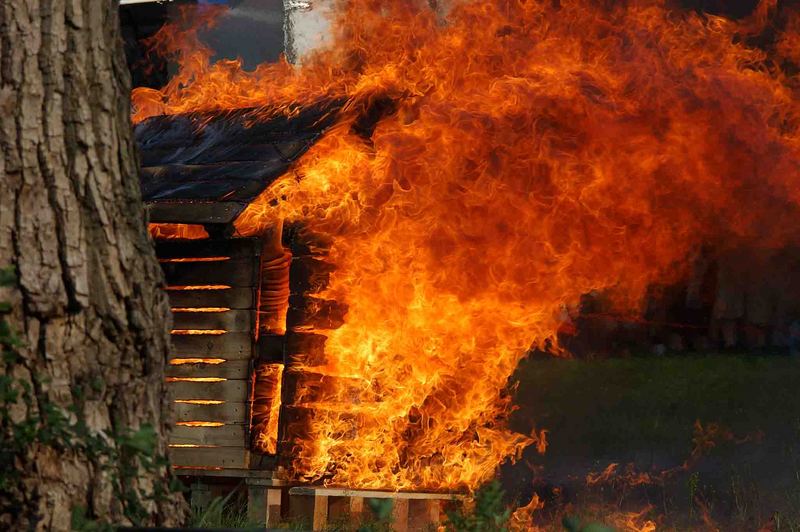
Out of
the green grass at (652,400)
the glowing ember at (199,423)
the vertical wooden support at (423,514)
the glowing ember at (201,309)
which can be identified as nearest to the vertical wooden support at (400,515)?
the vertical wooden support at (423,514)

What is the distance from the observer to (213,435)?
8344 millimetres

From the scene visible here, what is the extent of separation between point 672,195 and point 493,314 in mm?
5041

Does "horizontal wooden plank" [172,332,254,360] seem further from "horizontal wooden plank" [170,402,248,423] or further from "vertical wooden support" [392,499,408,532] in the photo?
"vertical wooden support" [392,499,408,532]

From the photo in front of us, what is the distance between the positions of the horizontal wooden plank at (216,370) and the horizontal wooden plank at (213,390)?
0.19 feet

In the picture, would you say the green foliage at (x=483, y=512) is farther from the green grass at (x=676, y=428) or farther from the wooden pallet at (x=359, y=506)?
the green grass at (x=676, y=428)

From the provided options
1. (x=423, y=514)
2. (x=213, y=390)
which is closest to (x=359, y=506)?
(x=423, y=514)

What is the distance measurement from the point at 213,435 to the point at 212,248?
4.86 feet

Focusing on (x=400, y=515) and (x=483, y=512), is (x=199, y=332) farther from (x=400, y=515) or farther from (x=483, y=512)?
(x=483, y=512)

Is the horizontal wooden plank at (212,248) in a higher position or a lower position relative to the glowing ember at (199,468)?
higher

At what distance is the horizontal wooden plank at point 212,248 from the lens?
8.43 metres

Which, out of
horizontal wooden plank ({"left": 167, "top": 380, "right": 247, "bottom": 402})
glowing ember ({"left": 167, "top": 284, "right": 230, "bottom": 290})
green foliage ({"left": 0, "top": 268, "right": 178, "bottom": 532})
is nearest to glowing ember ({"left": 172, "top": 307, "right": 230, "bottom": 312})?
glowing ember ({"left": 167, "top": 284, "right": 230, "bottom": 290})

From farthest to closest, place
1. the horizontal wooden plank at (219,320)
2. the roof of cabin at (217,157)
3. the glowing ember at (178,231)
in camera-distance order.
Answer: the glowing ember at (178,231)
the horizontal wooden plank at (219,320)
the roof of cabin at (217,157)

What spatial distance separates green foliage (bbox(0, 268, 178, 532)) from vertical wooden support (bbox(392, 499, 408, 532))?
4286 mm

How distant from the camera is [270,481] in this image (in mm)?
8109
